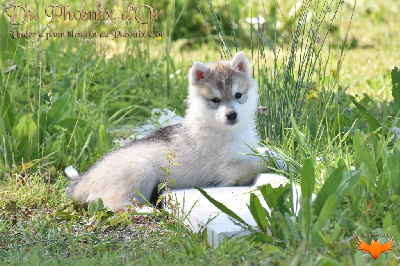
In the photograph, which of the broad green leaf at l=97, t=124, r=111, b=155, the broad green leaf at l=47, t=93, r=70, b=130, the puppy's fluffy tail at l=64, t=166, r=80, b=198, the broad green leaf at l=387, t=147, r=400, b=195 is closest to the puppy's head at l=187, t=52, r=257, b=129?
the broad green leaf at l=97, t=124, r=111, b=155

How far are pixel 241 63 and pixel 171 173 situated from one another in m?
1.05

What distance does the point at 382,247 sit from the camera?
118 inches

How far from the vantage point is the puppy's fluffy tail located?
4843 millimetres

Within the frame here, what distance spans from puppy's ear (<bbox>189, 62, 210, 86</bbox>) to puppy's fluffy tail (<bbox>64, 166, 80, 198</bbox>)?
1160mm

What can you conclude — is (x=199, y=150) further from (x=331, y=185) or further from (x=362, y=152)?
(x=331, y=185)

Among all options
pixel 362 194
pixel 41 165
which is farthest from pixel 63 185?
pixel 362 194

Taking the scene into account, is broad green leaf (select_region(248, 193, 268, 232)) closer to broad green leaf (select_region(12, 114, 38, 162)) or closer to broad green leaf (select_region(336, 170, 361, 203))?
broad green leaf (select_region(336, 170, 361, 203))

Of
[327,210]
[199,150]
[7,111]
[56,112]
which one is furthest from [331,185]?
[7,111]

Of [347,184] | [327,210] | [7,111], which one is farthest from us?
[7,111]

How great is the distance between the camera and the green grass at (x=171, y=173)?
10.9 feet

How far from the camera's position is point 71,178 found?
4.97 metres

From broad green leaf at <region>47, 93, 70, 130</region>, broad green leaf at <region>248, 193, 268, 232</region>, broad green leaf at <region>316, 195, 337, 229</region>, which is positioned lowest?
broad green leaf at <region>47, 93, 70, 130</region>

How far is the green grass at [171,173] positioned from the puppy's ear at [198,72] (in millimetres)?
304

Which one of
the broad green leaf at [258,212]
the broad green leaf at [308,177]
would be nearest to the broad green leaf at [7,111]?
the broad green leaf at [258,212]
